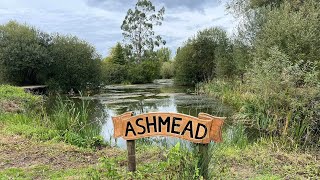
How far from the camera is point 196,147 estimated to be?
3926mm

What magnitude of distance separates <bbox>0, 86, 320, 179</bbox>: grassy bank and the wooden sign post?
0.14m

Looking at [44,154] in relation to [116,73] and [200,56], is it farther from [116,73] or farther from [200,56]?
[116,73]

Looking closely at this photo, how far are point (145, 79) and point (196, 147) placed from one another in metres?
37.2

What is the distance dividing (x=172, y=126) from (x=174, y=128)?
3 centimetres

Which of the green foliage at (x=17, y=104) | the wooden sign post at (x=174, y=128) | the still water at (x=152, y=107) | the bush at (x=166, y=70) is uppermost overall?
the bush at (x=166, y=70)

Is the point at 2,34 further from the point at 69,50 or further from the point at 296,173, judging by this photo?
the point at 296,173

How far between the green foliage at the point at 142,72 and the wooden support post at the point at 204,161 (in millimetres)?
36356

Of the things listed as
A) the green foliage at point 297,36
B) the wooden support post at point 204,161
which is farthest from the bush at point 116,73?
the wooden support post at point 204,161

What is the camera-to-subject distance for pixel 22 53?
82.2ft

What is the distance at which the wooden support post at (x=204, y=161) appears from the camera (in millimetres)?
3689

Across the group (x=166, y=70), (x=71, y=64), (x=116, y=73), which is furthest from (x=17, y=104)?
(x=166, y=70)

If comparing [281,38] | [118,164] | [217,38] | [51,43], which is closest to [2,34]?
[51,43]

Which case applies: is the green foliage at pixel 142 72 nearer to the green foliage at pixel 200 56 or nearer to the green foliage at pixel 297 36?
the green foliage at pixel 200 56

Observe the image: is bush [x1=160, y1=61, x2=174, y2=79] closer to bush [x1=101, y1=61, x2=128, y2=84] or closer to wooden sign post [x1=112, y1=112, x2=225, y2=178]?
bush [x1=101, y1=61, x2=128, y2=84]
